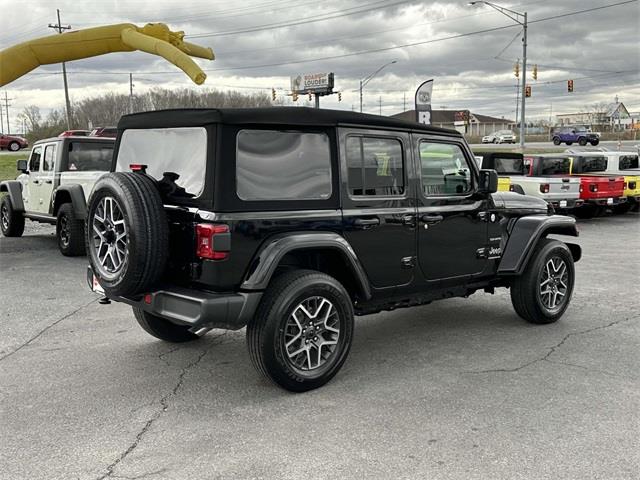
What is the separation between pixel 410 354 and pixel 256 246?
1823mm

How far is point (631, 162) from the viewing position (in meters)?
17.4

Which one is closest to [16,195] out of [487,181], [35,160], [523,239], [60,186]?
[35,160]

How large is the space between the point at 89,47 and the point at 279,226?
911cm

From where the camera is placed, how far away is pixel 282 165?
14.3 ft

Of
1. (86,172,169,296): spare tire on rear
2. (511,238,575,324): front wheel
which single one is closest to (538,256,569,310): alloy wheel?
(511,238,575,324): front wheel

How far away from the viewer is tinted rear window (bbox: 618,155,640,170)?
1714 centimetres

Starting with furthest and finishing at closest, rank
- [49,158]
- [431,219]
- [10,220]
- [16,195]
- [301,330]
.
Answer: [10,220], [16,195], [49,158], [431,219], [301,330]

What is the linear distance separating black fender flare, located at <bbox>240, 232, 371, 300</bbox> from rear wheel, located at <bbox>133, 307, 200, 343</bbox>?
1.47 metres

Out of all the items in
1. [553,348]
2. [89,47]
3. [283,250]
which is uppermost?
[89,47]

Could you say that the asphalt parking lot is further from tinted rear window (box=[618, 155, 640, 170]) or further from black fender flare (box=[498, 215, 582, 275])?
tinted rear window (box=[618, 155, 640, 170])

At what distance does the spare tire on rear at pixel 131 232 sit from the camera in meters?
4.02

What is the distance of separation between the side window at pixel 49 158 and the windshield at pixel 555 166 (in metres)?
10.6

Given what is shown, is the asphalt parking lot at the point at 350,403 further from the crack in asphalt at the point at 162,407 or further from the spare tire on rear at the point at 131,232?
the spare tire on rear at the point at 131,232

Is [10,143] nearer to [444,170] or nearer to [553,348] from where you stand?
[444,170]
